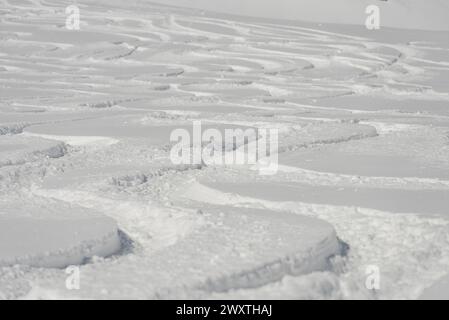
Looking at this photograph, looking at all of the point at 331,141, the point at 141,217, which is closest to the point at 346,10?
the point at 331,141

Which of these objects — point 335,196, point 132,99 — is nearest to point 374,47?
point 132,99

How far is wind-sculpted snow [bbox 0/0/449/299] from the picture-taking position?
2.26m

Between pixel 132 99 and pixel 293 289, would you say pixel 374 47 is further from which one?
pixel 293 289

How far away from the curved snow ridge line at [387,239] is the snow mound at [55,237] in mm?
589

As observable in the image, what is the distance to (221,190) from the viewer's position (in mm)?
3166

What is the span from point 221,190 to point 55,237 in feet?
2.83

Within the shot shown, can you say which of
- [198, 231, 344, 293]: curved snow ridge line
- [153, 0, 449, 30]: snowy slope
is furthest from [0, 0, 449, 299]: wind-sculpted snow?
[153, 0, 449, 30]: snowy slope

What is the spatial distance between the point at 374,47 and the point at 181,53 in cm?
315

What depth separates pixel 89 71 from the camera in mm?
8156

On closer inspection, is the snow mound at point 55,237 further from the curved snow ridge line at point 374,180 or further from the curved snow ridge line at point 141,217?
the curved snow ridge line at point 374,180

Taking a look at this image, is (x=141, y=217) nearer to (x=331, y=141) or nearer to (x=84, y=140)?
(x=84, y=140)

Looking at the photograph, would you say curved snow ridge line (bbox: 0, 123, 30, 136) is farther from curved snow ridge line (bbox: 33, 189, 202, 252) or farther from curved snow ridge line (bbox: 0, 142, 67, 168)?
curved snow ridge line (bbox: 33, 189, 202, 252)

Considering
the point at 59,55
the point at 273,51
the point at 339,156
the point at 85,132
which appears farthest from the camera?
the point at 273,51

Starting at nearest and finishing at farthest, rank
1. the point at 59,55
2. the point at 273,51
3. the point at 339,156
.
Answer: the point at 339,156 < the point at 59,55 < the point at 273,51
